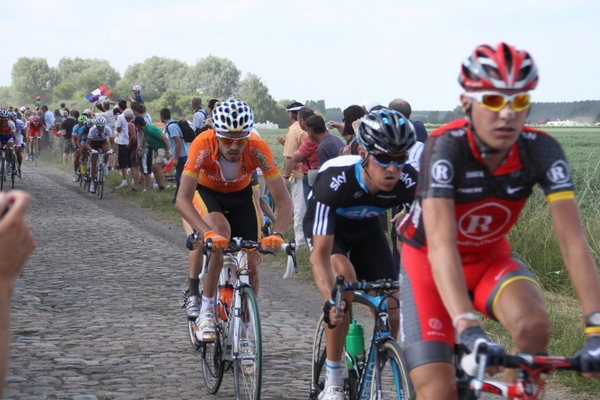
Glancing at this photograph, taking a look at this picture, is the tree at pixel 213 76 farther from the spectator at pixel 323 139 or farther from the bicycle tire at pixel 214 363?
the bicycle tire at pixel 214 363

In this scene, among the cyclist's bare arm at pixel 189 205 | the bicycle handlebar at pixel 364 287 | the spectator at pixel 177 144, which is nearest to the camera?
the bicycle handlebar at pixel 364 287

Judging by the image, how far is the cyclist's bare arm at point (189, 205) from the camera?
6.41 meters

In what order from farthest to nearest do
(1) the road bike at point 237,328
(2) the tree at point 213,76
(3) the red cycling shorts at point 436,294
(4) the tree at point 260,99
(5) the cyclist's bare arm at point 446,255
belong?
(2) the tree at point 213,76 < (4) the tree at point 260,99 < (1) the road bike at point 237,328 < (3) the red cycling shorts at point 436,294 < (5) the cyclist's bare arm at point 446,255

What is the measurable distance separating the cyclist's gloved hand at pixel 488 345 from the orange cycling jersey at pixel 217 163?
3.94 meters

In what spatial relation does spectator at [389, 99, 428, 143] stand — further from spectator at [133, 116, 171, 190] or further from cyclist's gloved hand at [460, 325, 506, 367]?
spectator at [133, 116, 171, 190]

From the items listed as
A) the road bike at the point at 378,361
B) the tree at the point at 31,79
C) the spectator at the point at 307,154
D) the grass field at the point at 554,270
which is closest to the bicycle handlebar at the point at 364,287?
the road bike at the point at 378,361

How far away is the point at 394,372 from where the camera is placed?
431 centimetres

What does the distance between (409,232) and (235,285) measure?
268 centimetres

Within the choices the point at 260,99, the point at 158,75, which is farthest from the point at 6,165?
the point at 158,75

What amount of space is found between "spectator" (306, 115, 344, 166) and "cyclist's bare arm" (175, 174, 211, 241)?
4.30 meters

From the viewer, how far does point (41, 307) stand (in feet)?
30.8

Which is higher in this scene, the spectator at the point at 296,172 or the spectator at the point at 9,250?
the spectator at the point at 9,250

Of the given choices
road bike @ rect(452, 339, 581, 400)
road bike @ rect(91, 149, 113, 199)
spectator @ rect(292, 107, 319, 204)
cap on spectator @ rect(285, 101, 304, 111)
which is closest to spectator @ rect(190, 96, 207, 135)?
cap on spectator @ rect(285, 101, 304, 111)

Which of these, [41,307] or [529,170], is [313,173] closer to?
[41,307]
